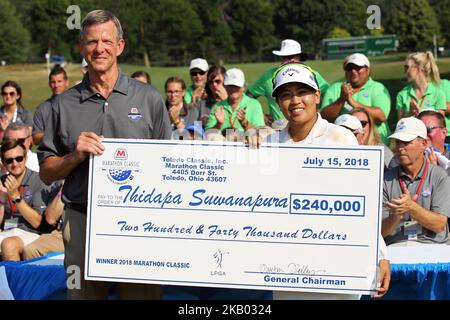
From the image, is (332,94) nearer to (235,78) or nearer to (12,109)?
(235,78)

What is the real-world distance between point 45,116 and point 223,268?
125 centimetres

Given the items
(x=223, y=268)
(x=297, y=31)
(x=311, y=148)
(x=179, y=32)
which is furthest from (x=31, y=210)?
(x=297, y=31)

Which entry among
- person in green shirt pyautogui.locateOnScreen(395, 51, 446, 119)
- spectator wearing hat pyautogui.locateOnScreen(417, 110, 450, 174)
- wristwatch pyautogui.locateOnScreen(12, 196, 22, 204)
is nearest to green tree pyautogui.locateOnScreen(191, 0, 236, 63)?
person in green shirt pyautogui.locateOnScreen(395, 51, 446, 119)

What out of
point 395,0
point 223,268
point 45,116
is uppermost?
point 395,0

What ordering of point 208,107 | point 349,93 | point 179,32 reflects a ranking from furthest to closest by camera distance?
1. point 179,32
2. point 208,107
3. point 349,93

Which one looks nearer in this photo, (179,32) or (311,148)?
(311,148)

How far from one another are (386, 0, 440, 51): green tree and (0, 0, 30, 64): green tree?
1522 inches

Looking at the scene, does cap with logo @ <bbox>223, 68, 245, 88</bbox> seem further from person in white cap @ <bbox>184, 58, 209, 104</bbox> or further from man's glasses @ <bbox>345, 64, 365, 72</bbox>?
person in white cap @ <bbox>184, 58, 209, 104</bbox>

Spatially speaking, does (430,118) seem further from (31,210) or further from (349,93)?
(31,210)

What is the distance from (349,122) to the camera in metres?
6.22

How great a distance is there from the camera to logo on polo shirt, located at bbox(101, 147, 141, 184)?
383cm

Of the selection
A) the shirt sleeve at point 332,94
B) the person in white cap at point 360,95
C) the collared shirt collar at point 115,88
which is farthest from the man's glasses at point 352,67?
the collared shirt collar at point 115,88

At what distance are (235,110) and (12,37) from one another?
64228mm
